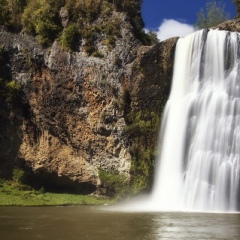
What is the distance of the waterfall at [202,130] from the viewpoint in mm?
24188

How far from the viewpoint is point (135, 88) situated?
1313 inches

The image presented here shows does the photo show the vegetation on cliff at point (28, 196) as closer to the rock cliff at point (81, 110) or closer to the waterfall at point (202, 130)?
the rock cliff at point (81, 110)

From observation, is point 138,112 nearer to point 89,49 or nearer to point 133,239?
point 89,49

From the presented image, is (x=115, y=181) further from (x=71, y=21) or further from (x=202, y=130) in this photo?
(x=71, y=21)

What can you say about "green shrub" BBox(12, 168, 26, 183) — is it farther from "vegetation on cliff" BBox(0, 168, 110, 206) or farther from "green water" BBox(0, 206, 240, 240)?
"green water" BBox(0, 206, 240, 240)

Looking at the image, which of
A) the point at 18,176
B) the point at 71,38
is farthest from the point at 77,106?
the point at 18,176

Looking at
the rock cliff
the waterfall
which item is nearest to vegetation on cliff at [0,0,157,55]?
the rock cliff

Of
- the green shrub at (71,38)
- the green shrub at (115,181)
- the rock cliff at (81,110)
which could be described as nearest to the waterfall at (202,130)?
the rock cliff at (81,110)

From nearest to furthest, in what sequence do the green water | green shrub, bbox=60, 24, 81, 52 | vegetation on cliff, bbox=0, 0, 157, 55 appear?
the green water
green shrub, bbox=60, 24, 81, 52
vegetation on cliff, bbox=0, 0, 157, 55

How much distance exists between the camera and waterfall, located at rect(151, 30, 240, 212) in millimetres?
24188

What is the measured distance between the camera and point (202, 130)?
89.9 ft

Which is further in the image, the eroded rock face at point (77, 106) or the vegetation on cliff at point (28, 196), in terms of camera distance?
the eroded rock face at point (77, 106)

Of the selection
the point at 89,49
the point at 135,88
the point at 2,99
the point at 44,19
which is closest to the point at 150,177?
the point at 135,88

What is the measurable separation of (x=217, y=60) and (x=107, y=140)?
11.0m
